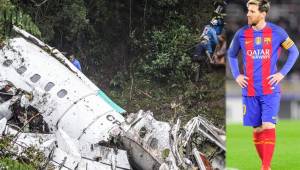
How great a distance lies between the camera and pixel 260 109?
19.3 feet

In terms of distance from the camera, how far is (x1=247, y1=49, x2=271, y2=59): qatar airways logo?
586 cm

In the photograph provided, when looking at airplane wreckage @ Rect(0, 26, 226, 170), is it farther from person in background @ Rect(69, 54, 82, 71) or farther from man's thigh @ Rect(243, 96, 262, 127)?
man's thigh @ Rect(243, 96, 262, 127)

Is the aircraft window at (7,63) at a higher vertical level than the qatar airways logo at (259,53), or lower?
lower

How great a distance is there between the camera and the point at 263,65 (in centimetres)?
589

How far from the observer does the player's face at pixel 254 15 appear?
5.90 m

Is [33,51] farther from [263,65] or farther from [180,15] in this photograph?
[263,65]

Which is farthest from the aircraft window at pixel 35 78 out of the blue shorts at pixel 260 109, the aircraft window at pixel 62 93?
the blue shorts at pixel 260 109

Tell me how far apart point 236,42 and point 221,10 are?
401mm

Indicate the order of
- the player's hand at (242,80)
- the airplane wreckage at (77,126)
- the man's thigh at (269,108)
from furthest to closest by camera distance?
the airplane wreckage at (77,126), the player's hand at (242,80), the man's thigh at (269,108)

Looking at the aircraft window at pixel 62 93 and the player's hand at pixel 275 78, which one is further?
the aircraft window at pixel 62 93

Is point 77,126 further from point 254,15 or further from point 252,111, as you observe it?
point 254,15

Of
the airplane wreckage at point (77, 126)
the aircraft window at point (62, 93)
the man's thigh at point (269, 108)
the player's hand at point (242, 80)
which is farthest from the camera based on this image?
the aircraft window at point (62, 93)

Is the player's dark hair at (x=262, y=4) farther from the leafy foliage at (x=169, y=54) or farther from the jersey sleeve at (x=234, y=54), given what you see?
the leafy foliage at (x=169, y=54)

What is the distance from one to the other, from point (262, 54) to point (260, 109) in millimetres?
370
